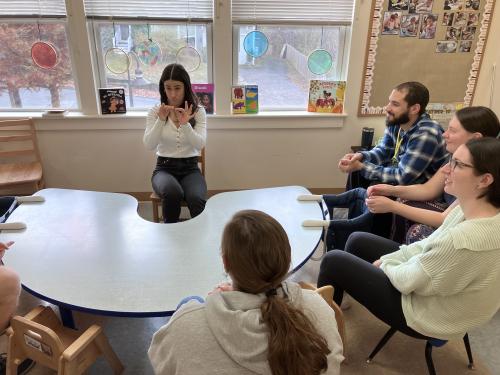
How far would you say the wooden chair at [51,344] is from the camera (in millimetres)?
1287

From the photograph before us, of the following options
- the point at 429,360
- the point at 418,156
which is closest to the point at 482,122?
the point at 418,156

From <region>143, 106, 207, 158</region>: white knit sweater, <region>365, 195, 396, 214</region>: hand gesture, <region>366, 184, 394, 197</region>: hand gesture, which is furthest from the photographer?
<region>143, 106, 207, 158</region>: white knit sweater

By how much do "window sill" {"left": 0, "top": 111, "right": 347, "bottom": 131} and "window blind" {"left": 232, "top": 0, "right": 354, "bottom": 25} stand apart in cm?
71

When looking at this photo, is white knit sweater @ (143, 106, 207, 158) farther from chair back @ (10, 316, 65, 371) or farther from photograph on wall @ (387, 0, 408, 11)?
photograph on wall @ (387, 0, 408, 11)

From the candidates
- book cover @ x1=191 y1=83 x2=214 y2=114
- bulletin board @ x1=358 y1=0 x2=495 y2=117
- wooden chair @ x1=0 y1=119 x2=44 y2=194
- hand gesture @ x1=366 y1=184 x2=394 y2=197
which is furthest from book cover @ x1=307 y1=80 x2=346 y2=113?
wooden chair @ x1=0 y1=119 x2=44 y2=194

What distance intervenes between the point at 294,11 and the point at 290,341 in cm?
270

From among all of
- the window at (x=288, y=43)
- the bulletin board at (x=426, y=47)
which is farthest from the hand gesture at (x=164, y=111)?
the bulletin board at (x=426, y=47)

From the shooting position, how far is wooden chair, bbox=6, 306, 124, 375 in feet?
4.22

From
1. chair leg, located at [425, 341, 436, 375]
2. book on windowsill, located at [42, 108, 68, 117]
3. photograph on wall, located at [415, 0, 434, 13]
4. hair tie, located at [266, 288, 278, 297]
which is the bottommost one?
chair leg, located at [425, 341, 436, 375]

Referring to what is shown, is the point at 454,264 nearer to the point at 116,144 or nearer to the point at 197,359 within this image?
the point at 197,359

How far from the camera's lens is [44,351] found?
135 cm

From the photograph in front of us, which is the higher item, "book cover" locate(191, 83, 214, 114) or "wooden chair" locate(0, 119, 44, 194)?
"book cover" locate(191, 83, 214, 114)

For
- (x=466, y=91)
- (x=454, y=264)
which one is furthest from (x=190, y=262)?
(x=466, y=91)

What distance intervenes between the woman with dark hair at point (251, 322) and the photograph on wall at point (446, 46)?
2.87 metres
